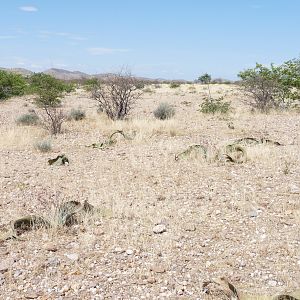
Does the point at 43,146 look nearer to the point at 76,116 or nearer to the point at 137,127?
the point at 137,127

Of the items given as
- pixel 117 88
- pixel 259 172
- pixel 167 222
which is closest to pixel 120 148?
pixel 259 172

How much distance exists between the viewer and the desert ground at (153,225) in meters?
3.83

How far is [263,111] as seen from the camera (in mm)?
15922

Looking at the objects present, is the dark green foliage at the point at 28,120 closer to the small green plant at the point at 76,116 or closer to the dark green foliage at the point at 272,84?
the small green plant at the point at 76,116

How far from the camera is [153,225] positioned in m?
5.05

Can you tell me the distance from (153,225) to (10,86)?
25.1 meters

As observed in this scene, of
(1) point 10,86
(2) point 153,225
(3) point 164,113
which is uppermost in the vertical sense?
(1) point 10,86

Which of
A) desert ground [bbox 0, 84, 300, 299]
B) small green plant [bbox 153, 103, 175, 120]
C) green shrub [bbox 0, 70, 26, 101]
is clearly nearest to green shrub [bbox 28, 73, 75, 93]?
green shrub [bbox 0, 70, 26, 101]

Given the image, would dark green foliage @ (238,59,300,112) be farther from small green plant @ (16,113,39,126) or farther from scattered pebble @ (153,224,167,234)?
scattered pebble @ (153,224,167,234)

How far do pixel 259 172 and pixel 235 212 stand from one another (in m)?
2.01

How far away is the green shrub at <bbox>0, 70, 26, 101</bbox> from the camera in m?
26.6

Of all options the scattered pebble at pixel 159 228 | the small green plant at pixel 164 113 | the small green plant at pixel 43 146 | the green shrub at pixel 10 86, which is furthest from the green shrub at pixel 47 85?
the scattered pebble at pixel 159 228

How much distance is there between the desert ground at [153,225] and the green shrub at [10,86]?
18543 mm

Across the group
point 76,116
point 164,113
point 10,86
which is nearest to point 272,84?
point 164,113
